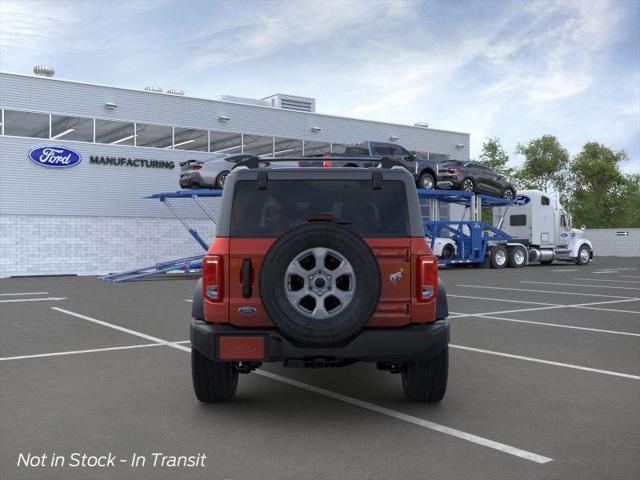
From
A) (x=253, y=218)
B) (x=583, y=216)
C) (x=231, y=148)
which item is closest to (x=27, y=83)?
(x=231, y=148)

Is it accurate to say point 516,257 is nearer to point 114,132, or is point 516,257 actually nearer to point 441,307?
point 114,132

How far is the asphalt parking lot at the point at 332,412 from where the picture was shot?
4078 millimetres

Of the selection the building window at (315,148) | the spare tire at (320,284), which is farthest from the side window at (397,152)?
the spare tire at (320,284)

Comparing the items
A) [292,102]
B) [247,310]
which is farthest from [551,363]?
[292,102]

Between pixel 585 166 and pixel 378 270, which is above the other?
pixel 585 166

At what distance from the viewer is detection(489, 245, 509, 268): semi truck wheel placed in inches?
1137

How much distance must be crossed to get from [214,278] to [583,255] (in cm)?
3007

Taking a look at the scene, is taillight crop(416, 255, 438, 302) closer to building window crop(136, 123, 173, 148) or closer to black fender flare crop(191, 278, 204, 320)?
black fender flare crop(191, 278, 204, 320)

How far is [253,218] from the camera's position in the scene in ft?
16.8

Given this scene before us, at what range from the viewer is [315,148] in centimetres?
3319

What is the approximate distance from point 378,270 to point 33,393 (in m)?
3.41

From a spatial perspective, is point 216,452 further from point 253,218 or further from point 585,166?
point 585,166

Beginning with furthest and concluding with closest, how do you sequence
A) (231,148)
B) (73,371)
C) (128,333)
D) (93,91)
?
(231,148)
(93,91)
(128,333)
(73,371)

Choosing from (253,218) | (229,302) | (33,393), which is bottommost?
(33,393)
